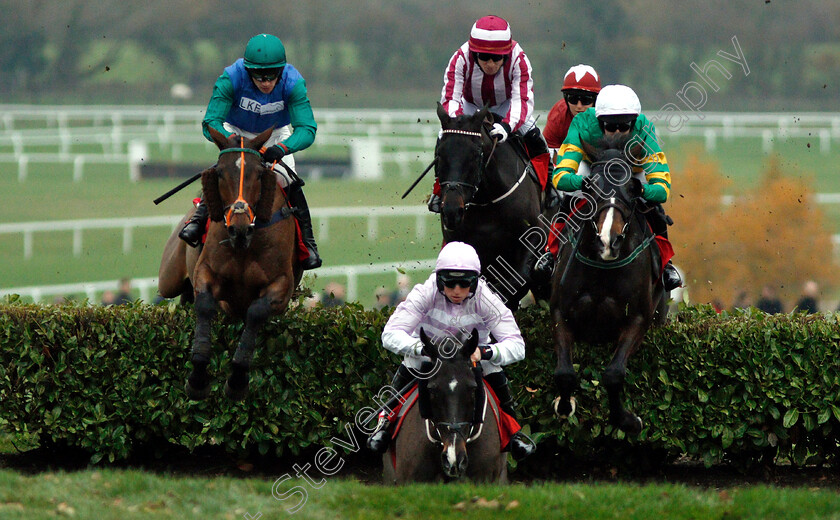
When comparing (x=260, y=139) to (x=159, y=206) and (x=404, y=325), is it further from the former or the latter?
(x=159, y=206)

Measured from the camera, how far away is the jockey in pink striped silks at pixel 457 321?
5.81 meters

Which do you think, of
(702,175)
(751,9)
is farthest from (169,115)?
(751,9)

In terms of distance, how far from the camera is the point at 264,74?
7.35 metres

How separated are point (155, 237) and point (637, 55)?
67.4 feet

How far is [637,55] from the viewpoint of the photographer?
40344 millimetres

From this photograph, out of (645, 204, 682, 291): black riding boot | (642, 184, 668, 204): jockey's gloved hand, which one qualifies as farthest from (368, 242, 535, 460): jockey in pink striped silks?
(645, 204, 682, 291): black riding boot

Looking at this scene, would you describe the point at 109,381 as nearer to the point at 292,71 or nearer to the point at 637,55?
the point at 292,71

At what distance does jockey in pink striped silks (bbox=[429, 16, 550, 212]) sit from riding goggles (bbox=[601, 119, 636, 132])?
43.2 inches

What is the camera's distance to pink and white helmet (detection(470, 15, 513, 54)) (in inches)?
308

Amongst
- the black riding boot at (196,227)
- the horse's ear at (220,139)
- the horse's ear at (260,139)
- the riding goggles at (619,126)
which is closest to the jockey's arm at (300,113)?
the horse's ear at (260,139)

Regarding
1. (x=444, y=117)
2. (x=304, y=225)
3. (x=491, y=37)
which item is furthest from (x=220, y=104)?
(x=491, y=37)

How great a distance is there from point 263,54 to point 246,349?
1.87 meters

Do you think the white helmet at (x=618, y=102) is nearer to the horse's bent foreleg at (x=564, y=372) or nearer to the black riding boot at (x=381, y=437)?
the horse's bent foreleg at (x=564, y=372)

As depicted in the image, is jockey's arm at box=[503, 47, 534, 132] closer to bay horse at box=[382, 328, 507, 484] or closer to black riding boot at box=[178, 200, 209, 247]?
black riding boot at box=[178, 200, 209, 247]
